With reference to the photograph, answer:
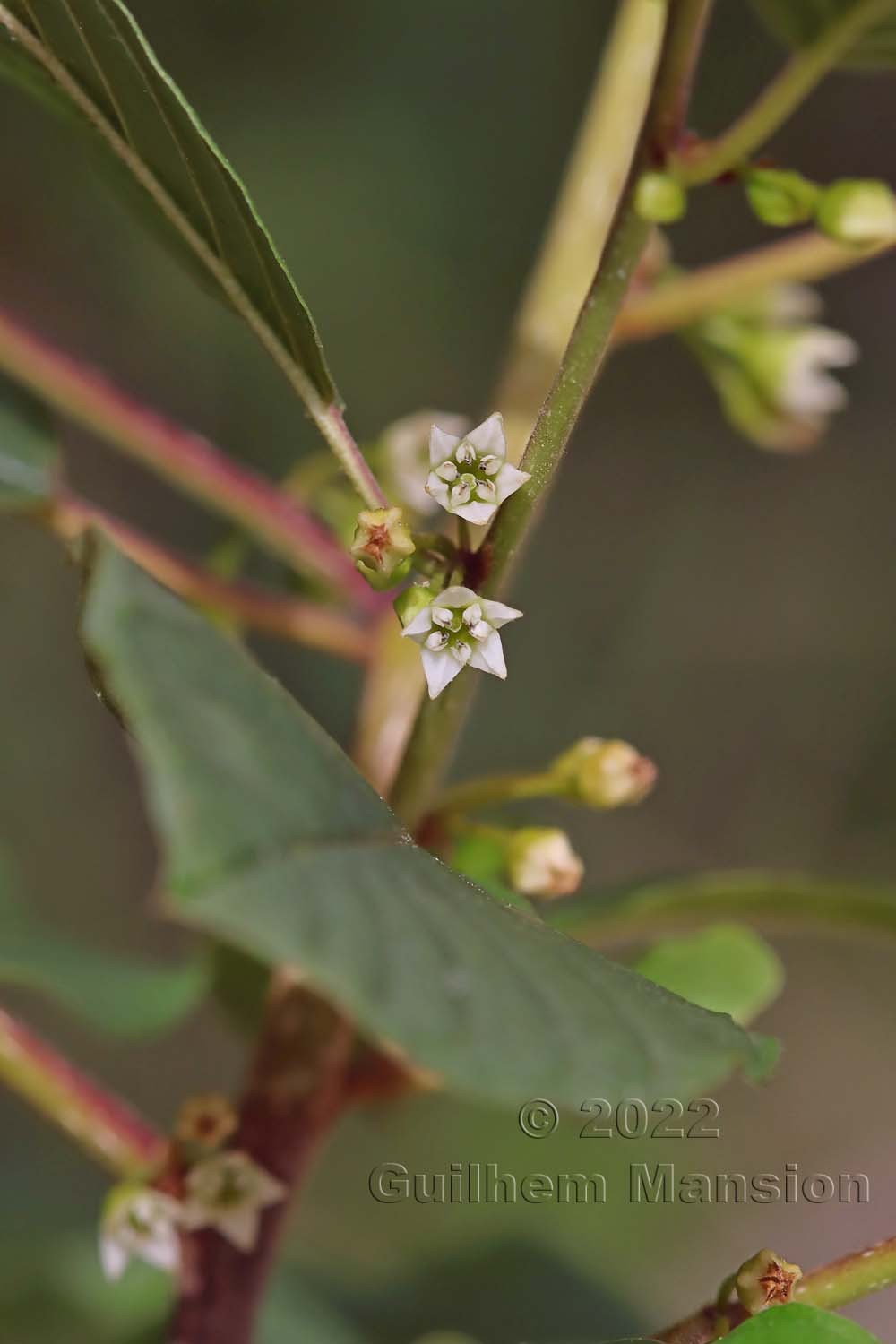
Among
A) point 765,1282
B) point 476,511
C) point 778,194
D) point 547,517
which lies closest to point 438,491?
point 476,511

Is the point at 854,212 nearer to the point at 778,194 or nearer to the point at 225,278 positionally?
the point at 778,194

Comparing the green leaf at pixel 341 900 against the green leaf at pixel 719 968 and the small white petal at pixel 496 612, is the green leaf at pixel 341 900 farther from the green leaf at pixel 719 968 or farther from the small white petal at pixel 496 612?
the green leaf at pixel 719 968

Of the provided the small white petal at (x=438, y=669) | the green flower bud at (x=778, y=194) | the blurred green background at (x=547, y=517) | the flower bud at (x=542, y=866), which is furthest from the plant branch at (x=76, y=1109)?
the blurred green background at (x=547, y=517)

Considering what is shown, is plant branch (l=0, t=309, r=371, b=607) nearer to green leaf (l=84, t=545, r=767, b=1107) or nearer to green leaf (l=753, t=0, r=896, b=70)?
green leaf (l=753, t=0, r=896, b=70)

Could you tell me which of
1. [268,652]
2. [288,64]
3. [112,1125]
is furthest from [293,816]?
[288,64]

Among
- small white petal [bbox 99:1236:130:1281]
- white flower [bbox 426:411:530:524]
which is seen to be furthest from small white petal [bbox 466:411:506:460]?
small white petal [bbox 99:1236:130:1281]
